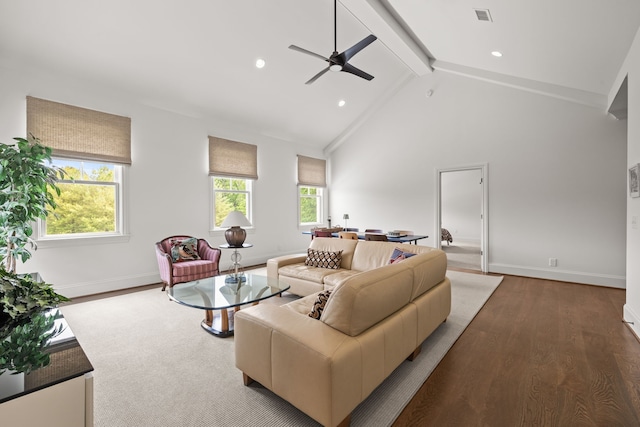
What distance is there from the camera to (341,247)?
4.30 m

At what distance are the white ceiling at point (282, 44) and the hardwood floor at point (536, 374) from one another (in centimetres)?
297

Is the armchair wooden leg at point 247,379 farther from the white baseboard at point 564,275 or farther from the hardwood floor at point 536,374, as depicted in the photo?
the white baseboard at point 564,275

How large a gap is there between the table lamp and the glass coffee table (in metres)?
0.61

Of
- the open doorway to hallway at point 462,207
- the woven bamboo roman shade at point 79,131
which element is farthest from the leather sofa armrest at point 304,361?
the open doorway to hallway at point 462,207

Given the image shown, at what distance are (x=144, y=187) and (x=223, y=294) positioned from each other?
2968mm

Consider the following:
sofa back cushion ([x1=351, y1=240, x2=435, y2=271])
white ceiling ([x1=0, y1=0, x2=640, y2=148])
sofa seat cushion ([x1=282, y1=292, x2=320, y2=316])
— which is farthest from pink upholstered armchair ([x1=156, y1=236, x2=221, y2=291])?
sofa seat cushion ([x1=282, y1=292, x2=320, y2=316])

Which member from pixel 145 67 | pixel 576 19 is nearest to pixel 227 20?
pixel 145 67

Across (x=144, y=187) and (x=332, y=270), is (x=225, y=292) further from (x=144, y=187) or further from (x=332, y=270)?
(x=144, y=187)

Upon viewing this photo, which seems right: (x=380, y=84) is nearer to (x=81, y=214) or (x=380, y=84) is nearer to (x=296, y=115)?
(x=296, y=115)

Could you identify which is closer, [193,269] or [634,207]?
[634,207]

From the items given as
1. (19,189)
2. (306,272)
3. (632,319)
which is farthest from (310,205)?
(632,319)

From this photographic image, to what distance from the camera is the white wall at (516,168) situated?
4875 mm

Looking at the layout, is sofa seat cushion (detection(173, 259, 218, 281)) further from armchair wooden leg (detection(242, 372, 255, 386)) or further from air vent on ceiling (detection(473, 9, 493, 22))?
air vent on ceiling (detection(473, 9, 493, 22))

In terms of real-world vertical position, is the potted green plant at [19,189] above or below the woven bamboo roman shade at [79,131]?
below
